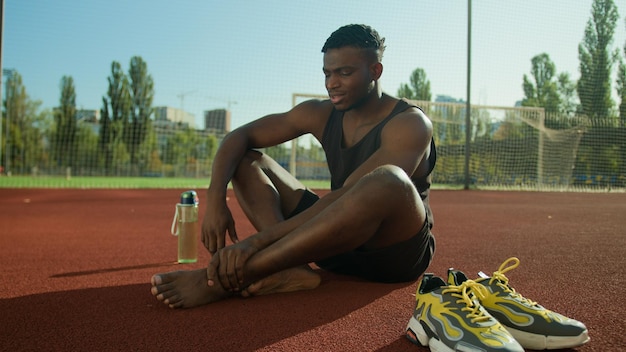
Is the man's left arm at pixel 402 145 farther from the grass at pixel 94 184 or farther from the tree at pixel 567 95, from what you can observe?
the tree at pixel 567 95

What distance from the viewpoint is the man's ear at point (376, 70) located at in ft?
7.20

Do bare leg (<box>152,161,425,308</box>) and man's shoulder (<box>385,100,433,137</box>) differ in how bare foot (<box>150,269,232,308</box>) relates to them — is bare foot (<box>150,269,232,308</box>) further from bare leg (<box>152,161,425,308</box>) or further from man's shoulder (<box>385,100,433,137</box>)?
man's shoulder (<box>385,100,433,137</box>)

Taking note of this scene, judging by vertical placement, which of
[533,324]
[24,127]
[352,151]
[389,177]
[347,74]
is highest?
[24,127]

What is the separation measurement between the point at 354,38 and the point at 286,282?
1.20 meters

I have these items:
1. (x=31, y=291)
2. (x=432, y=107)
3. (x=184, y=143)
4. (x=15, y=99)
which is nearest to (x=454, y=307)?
(x=31, y=291)

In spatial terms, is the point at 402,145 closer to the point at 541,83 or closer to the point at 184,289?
the point at 184,289

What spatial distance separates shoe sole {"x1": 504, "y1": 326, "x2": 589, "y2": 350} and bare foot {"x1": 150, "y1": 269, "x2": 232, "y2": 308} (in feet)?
3.70

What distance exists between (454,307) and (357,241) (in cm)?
42

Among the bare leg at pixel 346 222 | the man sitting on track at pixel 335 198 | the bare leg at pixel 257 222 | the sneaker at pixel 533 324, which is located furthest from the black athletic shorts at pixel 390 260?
the sneaker at pixel 533 324

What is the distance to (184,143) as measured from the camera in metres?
37.4

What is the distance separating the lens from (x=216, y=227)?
2.08m

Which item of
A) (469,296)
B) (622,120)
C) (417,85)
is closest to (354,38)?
(469,296)

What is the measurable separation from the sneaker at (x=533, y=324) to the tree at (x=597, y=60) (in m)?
16.4

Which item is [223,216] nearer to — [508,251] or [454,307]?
→ [454,307]
